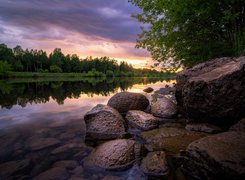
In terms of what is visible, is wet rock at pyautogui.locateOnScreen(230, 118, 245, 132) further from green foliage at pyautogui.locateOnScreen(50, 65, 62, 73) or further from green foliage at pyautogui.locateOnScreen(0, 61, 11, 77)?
green foliage at pyautogui.locateOnScreen(50, 65, 62, 73)

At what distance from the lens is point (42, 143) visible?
601 centimetres

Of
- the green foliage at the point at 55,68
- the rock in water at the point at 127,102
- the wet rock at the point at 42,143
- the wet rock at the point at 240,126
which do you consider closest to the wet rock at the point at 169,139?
the wet rock at the point at 240,126

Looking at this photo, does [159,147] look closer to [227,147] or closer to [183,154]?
[183,154]

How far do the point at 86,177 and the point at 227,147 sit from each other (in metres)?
2.92

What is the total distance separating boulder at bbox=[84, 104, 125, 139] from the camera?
6.43 meters

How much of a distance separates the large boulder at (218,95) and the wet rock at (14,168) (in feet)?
17.4

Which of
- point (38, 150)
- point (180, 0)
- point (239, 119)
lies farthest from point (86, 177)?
point (180, 0)

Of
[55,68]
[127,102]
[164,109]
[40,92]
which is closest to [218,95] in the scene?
[164,109]

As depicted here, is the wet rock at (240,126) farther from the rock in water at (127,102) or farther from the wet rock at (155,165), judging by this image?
the rock in water at (127,102)

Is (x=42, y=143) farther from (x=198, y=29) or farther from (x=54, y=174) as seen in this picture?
(x=198, y=29)

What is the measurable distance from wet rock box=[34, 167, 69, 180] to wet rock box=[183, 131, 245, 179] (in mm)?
2599

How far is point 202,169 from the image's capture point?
3.92m

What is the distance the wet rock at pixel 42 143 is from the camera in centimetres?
570

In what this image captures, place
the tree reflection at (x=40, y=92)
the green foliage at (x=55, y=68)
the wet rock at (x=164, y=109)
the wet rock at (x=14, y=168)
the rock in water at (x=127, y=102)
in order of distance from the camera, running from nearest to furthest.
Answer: the wet rock at (x=14, y=168)
the wet rock at (x=164, y=109)
the rock in water at (x=127, y=102)
the tree reflection at (x=40, y=92)
the green foliage at (x=55, y=68)
